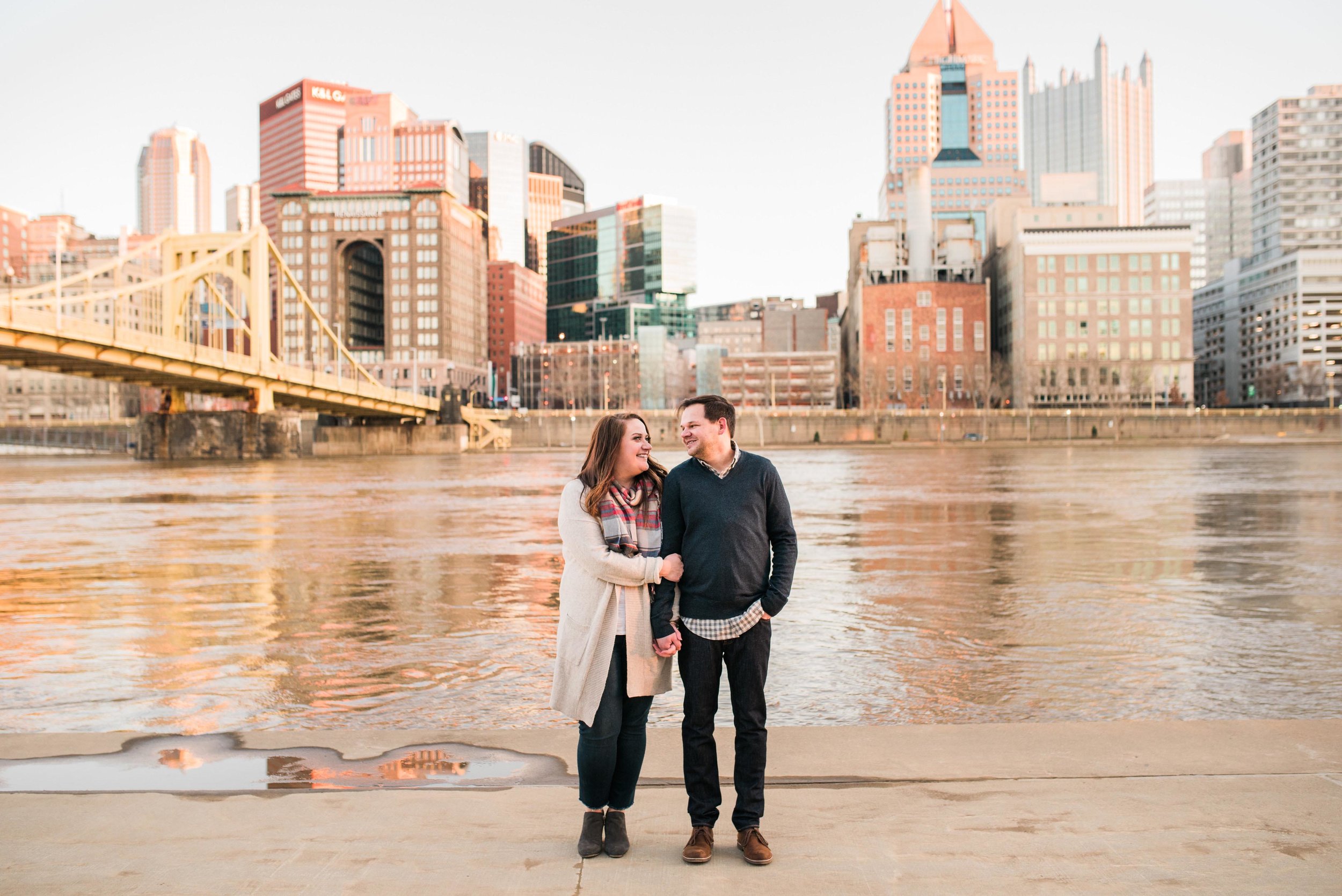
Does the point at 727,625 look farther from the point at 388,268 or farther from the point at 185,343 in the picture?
the point at 388,268

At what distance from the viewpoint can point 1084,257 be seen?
13112 cm

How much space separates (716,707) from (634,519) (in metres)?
0.83

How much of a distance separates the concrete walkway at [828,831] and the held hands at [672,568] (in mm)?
1032

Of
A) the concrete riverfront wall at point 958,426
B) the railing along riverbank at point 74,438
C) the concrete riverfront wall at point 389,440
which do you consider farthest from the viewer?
the concrete riverfront wall at point 958,426

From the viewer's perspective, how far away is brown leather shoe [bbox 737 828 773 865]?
166 inches

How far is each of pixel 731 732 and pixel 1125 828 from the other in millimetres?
2332

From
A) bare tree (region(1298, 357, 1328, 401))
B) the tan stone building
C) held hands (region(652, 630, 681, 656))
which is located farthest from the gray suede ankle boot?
bare tree (region(1298, 357, 1328, 401))

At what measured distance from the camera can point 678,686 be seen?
820 centimetres

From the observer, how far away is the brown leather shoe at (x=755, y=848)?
422 centimetres

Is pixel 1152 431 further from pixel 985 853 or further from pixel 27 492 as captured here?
pixel 985 853

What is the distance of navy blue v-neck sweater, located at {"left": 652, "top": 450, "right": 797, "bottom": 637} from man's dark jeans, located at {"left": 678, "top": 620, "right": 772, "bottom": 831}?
13cm

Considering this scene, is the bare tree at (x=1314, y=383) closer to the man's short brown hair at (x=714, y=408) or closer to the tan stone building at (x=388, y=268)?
the tan stone building at (x=388, y=268)

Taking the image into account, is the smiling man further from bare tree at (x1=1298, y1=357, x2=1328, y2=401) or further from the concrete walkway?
bare tree at (x1=1298, y1=357, x2=1328, y2=401)

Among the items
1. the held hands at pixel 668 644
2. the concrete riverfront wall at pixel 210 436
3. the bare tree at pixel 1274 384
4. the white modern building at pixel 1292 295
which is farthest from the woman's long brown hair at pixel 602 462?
the bare tree at pixel 1274 384
